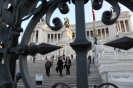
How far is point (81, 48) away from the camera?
4.77ft

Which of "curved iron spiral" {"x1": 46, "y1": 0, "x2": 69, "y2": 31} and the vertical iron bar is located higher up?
"curved iron spiral" {"x1": 46, "y1": 0, "x2": 69, "y2": 31}

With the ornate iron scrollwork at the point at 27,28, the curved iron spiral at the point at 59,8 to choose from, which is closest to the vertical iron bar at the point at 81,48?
the ornate iron scrollwork at the point at 27,28

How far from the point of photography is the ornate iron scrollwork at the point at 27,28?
57.3 inches

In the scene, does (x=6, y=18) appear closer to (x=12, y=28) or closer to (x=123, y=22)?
(x=12, y=28)

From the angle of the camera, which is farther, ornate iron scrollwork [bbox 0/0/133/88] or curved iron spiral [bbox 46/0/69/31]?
curved iron spiral [bbox 46/0/69/31]

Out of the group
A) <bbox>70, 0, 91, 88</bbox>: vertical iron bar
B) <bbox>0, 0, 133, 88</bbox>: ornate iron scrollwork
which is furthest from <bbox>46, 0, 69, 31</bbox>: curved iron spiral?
<bbox>70, 0, 91, 88</bbox>: vertical iron bar

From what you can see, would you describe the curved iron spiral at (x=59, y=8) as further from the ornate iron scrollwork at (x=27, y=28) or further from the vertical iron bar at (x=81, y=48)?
the vertical iron bar at (x=81, y=48)

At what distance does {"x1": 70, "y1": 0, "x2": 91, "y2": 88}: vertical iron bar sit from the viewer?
4.58 feet

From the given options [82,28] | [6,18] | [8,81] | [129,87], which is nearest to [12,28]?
[6,18]

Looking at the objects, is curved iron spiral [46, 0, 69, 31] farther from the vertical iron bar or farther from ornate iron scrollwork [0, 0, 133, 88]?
the vertical iron bar

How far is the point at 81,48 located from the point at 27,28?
0.63 m

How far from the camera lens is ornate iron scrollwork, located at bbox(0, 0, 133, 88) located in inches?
57.3

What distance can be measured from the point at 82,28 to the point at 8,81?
3.13ft

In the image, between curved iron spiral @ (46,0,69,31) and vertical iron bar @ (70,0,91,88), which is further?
curved iron spiral @ (46,0,69,31)
